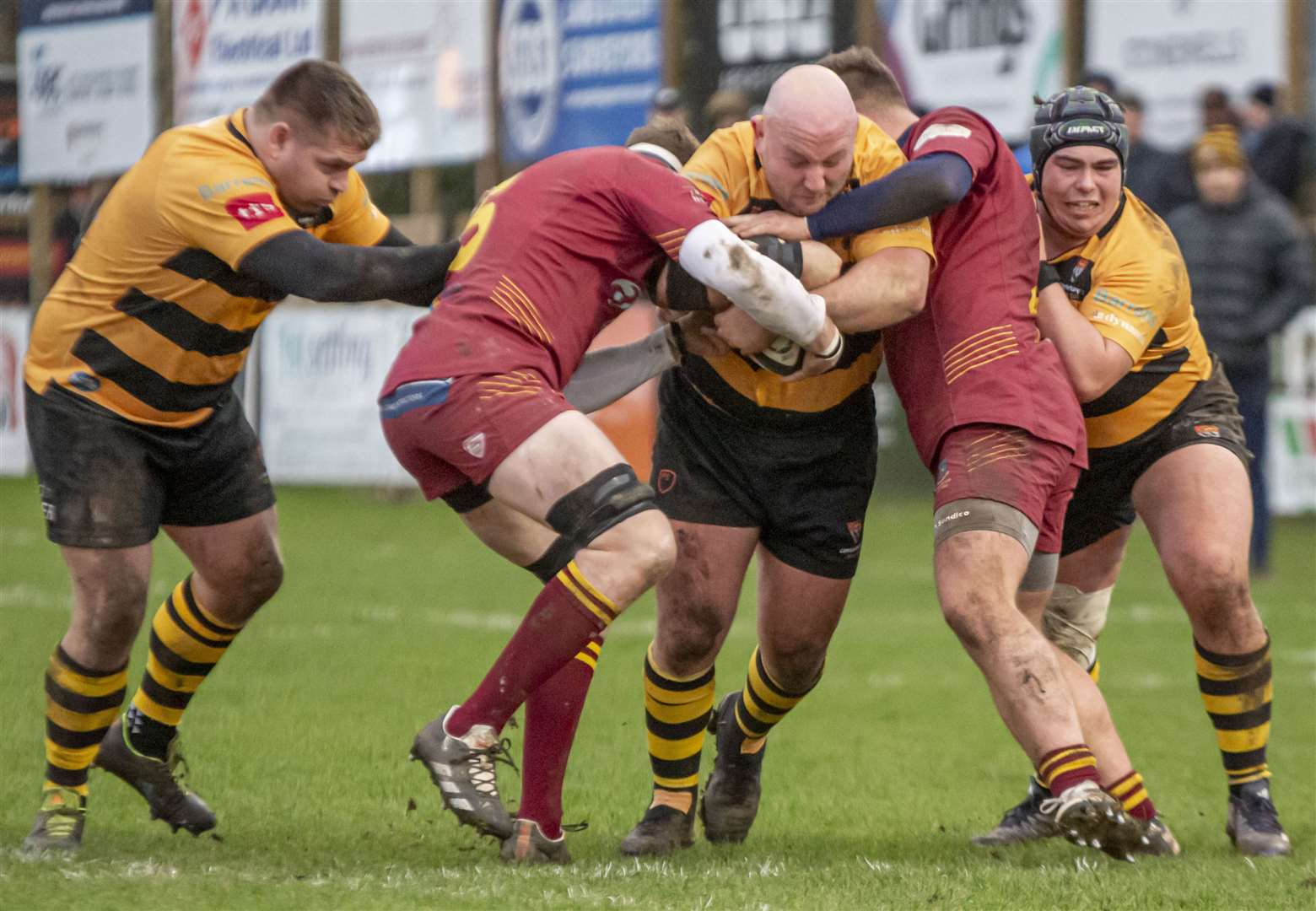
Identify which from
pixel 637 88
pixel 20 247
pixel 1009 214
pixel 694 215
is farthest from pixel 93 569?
pixel 20 247

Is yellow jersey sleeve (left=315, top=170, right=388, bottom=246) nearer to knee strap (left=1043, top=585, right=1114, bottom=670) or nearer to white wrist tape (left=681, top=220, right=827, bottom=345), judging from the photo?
white wrist tape (left=681, top=220, right=827, bottom=345)

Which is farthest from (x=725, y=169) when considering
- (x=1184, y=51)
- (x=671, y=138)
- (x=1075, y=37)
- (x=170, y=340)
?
(x=1075, y=37)

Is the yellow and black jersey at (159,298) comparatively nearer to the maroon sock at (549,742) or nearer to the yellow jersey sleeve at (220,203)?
the yellow jersey sleeve at (220,203)

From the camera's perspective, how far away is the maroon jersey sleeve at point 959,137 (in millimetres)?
5469

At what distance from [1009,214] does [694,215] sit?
1030mm

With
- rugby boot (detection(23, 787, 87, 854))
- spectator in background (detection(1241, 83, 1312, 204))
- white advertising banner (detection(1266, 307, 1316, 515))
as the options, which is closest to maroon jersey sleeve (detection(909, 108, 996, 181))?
rugby boot (detection(23, 787, 87, 854))

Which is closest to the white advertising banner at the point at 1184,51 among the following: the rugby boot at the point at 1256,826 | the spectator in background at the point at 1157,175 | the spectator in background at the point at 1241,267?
the spectator in background at the point at 1157,175

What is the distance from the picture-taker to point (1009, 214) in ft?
18.2

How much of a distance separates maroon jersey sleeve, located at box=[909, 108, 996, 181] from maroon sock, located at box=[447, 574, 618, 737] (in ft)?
5.33

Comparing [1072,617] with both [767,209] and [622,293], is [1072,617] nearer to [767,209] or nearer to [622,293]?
[767,209]

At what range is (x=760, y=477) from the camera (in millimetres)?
5746

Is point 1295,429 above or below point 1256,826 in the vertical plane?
below

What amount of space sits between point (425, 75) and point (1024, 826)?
15.0 metres

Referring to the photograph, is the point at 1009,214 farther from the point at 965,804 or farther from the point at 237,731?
the point at 237,731
